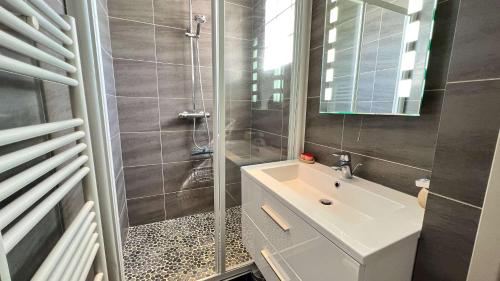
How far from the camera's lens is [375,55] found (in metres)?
1.03

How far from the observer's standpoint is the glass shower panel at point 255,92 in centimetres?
144

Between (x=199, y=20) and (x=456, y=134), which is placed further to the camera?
(x=199, y=20)

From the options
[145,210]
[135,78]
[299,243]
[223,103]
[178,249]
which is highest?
[135,78]

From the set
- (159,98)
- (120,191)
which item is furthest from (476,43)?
(120,191)

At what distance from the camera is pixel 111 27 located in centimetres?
157

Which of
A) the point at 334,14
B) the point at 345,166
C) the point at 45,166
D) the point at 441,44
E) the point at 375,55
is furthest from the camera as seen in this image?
the point at 334,14

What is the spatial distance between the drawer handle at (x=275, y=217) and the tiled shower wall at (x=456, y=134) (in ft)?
1.60

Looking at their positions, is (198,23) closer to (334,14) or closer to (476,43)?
(334,14)

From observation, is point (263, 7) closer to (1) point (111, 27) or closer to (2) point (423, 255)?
(1) point (111, 27)

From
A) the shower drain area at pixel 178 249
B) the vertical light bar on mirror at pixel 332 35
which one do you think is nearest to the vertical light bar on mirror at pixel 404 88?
the vertical light bar on mirror at pixel 332 35

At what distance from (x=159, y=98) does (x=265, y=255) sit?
5.01ft

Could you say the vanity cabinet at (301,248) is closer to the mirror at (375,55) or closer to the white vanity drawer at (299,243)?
the white vanity drawer at (299,243)

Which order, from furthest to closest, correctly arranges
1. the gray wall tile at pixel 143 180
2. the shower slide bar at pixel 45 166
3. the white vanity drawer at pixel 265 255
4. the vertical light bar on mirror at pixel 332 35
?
the gray wall tile at pixel 143 180 < the vertical light bar on mirror at pixel 332 35 < the white vanity drawer at pixel 265 255 < the shower slide bar at pixel 45 166

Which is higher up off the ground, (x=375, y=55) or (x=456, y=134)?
(x=375, y=55)
